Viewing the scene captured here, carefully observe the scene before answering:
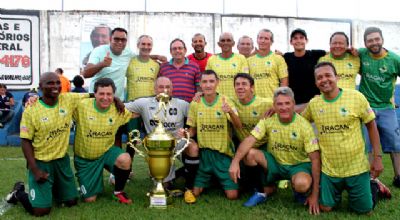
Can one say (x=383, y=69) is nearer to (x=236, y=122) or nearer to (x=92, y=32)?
(x=236, y=122)

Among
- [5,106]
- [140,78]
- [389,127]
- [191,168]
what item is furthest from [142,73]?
[5,106]

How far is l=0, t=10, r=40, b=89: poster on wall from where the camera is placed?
12.7 metres

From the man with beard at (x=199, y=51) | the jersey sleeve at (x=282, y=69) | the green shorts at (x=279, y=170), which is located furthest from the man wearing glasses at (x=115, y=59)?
the green shorts at (x=279, y=170)

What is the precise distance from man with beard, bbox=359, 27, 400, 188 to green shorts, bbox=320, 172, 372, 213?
1228mm

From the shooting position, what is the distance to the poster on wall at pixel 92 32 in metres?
13.3

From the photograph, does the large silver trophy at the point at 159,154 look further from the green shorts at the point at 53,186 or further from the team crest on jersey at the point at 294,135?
the team crest on jersey at the point at 294,135

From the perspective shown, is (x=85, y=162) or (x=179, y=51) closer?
(x=85, y=162)

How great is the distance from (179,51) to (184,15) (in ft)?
29.8

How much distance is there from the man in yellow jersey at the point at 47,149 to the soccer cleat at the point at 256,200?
1648 mm

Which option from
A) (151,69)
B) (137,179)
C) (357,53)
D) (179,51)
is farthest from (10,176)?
(357,53)

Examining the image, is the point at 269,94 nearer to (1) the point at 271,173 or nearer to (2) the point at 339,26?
(1) the point at 271,173

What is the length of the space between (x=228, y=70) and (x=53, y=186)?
2294 millimetres

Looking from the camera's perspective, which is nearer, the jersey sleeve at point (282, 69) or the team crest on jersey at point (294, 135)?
the team crest on jersey at point (294, 135)

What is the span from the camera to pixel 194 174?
4469mm
